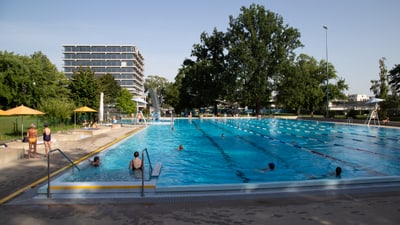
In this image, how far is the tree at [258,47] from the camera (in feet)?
176

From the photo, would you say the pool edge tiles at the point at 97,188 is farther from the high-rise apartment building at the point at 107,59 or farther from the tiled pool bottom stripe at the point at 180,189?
the high-rise apartment building at the point at 107,59

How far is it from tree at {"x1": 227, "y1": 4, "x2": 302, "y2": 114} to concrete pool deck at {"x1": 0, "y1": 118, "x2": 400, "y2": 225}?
47616 mm

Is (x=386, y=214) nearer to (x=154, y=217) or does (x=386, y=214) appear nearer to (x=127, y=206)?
(x=154, y=217)

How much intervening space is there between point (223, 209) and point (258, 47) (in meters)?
50.8

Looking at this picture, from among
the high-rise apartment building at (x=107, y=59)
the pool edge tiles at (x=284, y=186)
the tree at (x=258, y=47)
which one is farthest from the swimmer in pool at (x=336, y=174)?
the high-rise apartment building at (x=107, y=59)

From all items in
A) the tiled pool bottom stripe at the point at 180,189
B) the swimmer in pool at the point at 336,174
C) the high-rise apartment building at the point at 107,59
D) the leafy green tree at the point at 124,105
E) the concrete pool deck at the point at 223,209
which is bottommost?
the swimmer in pool at the point at 336,174

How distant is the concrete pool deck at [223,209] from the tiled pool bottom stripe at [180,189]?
21 centimetres

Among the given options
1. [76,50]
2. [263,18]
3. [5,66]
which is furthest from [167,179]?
[76,50]

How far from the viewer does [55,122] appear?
90.2ft

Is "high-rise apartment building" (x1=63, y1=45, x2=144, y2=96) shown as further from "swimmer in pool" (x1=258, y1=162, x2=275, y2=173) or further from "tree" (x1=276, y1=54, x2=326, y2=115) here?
"swimmer in pool" (x1=258, y1=162, x2=275, y2=173)

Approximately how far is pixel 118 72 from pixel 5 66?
3224 inches

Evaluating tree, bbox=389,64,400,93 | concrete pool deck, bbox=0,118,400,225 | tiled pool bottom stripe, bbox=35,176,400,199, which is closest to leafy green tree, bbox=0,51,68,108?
tiled pool bottom stripe, bbox=35,176,400,199

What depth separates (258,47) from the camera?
53.8m

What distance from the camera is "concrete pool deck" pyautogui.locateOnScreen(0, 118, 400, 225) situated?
5.16 m
